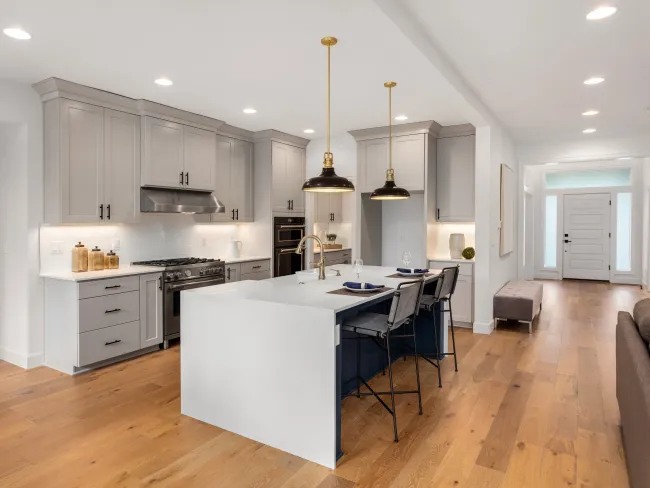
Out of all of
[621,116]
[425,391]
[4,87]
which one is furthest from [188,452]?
[621,116]

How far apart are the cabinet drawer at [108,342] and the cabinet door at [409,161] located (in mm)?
3683

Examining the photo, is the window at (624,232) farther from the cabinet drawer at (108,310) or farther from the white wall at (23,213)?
the white wall at (23,213)

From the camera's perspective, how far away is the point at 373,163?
20.2ft

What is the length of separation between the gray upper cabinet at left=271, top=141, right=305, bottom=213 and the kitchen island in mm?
3272

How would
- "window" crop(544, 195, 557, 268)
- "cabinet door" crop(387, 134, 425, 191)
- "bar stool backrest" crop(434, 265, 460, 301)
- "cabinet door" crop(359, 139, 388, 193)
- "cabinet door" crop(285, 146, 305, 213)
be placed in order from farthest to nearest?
"window" crop(544, 195, 557, 268)
"cabinet door" crop(285, 146, 305, 213)
"cabinet door" crop(359, 139, 388, 193)
"cabinet door" crop(387, 134, 425, 191)
"bar stool backrest" crop(434, 265, 460, 301)

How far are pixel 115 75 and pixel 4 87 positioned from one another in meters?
1.03

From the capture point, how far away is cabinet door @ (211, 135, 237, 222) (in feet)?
19.2

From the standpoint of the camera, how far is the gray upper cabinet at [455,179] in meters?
5.81

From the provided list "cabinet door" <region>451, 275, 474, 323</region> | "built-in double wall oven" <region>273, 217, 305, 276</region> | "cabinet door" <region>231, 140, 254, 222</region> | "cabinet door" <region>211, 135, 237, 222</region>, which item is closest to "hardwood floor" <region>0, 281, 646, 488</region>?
"cabinet door" <region>451, 275, 474, 323</region>

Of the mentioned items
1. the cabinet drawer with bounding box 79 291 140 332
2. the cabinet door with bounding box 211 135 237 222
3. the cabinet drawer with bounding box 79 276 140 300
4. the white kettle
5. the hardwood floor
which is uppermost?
the cabinet door with bounding box 211 135 237 222

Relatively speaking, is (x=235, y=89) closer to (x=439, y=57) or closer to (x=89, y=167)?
(x=89, y=167)

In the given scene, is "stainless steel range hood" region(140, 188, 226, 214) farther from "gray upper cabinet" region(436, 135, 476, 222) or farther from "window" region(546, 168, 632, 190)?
"window" region(546, 168, 632, 190)

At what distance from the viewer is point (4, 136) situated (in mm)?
4270

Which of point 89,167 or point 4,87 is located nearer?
point 4,87
